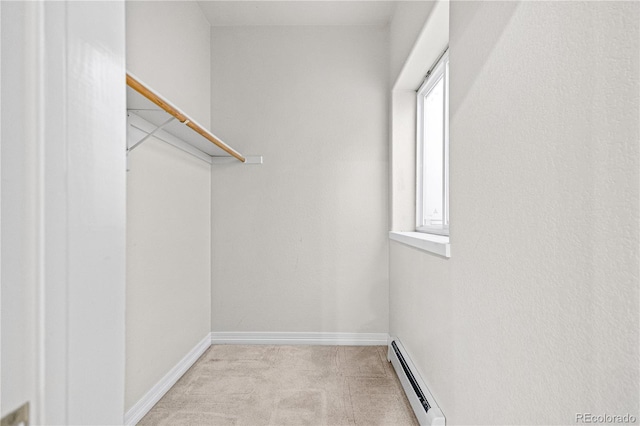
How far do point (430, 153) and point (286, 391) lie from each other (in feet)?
5.66

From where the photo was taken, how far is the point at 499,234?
41.1 inches

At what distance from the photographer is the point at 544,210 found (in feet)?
2.74

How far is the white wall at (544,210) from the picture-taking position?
629 millimetres

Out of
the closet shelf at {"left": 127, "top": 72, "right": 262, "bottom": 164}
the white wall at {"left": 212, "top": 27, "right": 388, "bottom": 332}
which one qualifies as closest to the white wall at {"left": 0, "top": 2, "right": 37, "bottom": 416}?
the closet shelf at {"left": 127, "top": 72, "right": 262, "bottom": 164}

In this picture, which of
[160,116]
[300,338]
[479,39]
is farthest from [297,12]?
[300,338]

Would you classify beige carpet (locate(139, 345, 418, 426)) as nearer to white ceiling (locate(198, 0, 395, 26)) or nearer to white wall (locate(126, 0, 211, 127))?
white wall (locate(126, 0, 211, 127))

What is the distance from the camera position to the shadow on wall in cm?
103

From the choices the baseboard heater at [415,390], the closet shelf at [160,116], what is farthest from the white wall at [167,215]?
the baseboard heater at [415,390]

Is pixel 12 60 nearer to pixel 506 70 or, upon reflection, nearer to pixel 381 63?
pixel 506 70

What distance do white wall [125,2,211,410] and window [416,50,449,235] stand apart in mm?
1521

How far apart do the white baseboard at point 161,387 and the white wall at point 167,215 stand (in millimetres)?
36

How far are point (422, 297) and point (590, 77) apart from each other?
1389mm

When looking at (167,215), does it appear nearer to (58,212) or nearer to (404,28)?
(404,28)

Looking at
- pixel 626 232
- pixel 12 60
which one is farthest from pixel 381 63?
pixel 12 60
